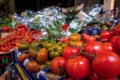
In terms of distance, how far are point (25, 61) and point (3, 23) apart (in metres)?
3.57

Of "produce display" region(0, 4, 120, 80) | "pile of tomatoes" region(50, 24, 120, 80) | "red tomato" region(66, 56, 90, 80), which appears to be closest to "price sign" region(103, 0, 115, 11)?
"produce display" region(0, 4, 120, 80)

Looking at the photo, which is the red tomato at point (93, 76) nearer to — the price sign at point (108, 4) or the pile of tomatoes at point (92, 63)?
the pile of tomatoes at point (92, 63)

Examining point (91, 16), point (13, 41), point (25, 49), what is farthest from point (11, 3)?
point (25, 49)

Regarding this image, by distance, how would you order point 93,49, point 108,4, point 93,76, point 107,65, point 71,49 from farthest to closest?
point 108,4 < point 71,49 < point 93,49 < point 93,76 < point 107,65

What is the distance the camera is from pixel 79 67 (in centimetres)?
107

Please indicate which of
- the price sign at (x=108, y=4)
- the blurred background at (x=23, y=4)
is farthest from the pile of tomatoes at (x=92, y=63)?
the blurred background at (x=23, y=4)

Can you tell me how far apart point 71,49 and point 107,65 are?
0.39 m

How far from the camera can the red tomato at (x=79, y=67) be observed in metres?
1.07

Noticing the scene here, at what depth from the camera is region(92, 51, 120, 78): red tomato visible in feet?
3.15

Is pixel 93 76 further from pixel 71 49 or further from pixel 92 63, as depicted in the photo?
pixel 71 49

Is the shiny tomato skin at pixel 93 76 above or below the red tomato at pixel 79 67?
below

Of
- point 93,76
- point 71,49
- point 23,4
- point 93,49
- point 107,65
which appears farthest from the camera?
point 23,4

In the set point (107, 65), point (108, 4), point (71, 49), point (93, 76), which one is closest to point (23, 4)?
point (108, 4)

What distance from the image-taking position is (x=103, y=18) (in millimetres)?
2756
